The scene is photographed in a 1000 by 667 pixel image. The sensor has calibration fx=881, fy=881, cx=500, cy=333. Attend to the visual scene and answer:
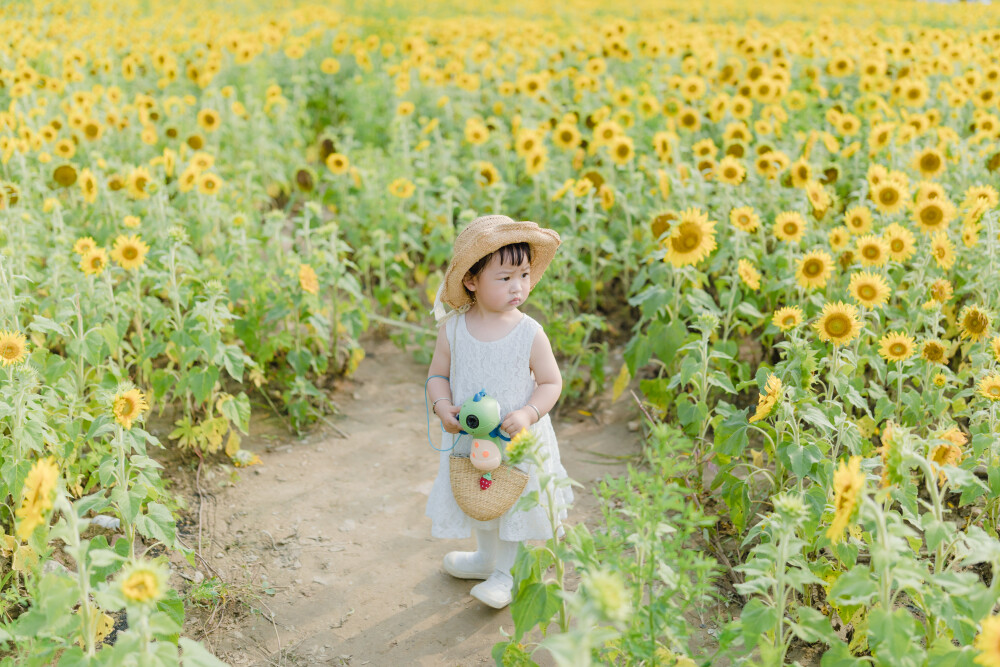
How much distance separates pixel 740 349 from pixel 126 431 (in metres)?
3.35

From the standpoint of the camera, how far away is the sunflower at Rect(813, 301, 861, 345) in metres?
3.30

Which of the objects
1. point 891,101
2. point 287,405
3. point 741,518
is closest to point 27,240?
point 287,405

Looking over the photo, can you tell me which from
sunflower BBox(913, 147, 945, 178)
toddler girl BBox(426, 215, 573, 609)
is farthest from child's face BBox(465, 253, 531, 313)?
sunflower BBox(913, 147, 945, 178)

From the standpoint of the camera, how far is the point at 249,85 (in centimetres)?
830

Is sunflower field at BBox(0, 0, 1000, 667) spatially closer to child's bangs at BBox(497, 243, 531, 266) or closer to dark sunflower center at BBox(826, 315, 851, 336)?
dark sunflower center at BBox(826, 315, 851, 336)

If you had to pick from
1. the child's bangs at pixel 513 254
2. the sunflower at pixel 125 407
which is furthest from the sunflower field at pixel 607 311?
the child's bangs at pixel 513 254

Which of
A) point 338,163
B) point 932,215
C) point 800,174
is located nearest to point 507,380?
point 932,215

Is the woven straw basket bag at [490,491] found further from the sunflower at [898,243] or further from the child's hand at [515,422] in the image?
the sunflower at [898,243]

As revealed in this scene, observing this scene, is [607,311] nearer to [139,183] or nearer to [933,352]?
[933,352]

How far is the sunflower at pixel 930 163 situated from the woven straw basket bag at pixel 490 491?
3.33 meters

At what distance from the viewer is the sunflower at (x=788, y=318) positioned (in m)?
3.46

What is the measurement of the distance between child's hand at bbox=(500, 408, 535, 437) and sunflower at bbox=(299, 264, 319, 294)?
1750 mm

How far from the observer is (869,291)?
350 cm

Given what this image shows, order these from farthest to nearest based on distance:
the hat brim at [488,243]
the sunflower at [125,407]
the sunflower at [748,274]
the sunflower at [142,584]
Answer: the sunflower at [748,274] < the hat brim at [488,243] < the sunflower at [125,407] < the sunflower at [142,584]
